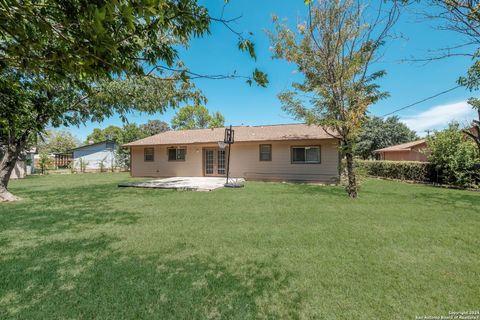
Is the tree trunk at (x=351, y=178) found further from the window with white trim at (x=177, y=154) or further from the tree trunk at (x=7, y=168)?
the tree trunk at (x=7, y=168)

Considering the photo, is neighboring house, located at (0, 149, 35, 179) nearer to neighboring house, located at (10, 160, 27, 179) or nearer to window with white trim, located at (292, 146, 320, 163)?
neighboring house, located at (10, 160, 27, 179)

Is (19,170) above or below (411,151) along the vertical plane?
below

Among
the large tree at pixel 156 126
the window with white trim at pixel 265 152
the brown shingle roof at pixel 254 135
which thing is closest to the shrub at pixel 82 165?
the brown shingle roof at pixel 254 135

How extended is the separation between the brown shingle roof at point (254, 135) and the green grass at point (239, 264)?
7.44 metres

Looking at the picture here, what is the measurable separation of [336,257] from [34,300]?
379 cm

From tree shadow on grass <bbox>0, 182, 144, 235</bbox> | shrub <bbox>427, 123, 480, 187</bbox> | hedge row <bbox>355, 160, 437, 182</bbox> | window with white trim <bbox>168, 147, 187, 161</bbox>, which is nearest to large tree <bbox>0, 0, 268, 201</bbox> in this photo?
tree shadow on grass <bbox>0, 182, 144, 235</bbox>

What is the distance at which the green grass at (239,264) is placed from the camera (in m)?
2.42

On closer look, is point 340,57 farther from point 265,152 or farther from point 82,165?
point 82,165

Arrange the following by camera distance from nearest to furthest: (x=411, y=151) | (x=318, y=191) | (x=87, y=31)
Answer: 1. (x=87, y=31)
2. (x=318, y=191)
3. (x=411, y=151)

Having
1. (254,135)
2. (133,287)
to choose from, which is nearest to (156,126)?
(254,135)

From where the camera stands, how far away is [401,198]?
8.33 meters

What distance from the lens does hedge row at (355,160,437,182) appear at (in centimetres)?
1342

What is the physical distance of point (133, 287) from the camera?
9.04 ft

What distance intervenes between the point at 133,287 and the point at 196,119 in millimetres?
A: 38127
